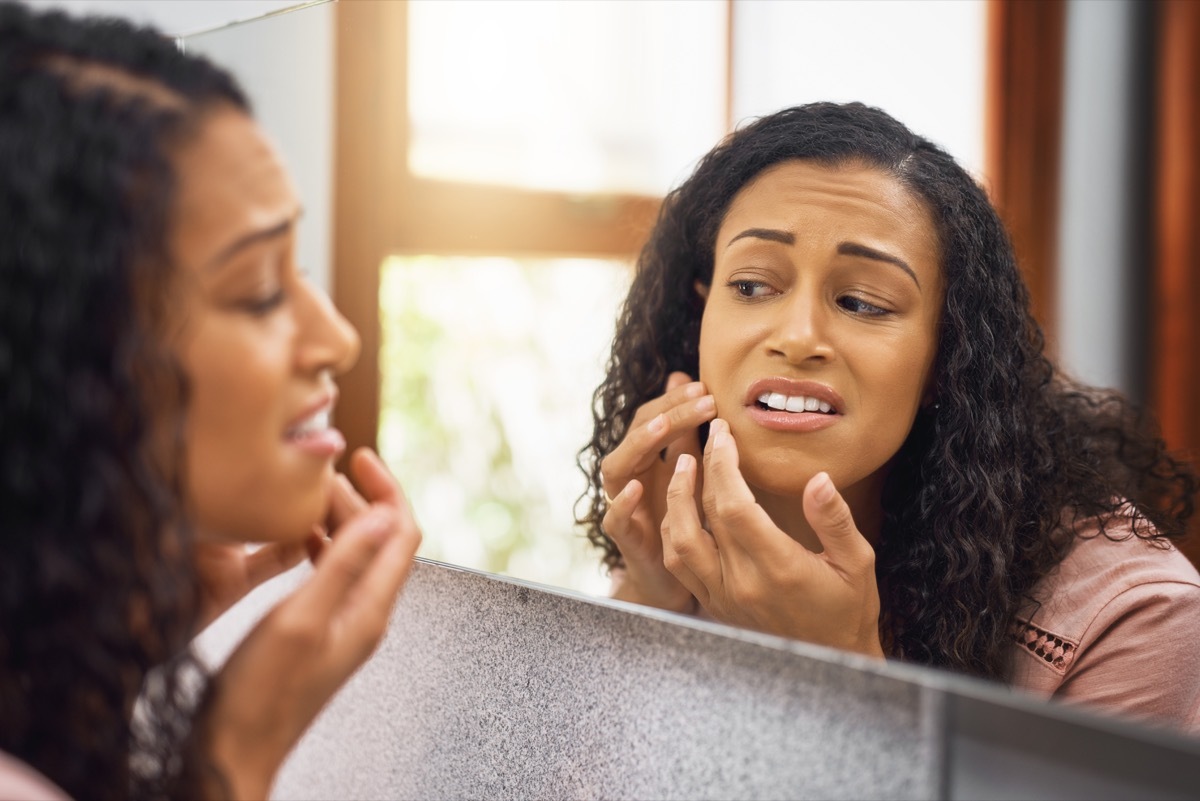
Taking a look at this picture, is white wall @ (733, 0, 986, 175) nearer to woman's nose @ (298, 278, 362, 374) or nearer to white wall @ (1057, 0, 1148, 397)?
white wall @ (1057, 0, 1148, 397)

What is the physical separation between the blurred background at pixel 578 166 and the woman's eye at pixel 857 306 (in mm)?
90

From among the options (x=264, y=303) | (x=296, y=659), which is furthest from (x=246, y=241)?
Answer: (x=296, y=659)

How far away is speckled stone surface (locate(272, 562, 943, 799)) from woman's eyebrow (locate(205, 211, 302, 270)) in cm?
29

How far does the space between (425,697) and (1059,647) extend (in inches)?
16.8

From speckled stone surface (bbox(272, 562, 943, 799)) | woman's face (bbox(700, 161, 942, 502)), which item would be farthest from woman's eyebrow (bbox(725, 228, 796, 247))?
speckled stone surface (bbox(272, 562, 943, 799))

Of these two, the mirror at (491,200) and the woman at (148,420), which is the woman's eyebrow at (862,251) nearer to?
the mirror at (491,200)

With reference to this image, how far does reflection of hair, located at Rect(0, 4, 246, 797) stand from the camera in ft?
1.48

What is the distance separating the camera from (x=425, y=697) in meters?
0.79

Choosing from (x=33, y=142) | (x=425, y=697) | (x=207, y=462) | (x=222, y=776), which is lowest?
(x=425, y=697)

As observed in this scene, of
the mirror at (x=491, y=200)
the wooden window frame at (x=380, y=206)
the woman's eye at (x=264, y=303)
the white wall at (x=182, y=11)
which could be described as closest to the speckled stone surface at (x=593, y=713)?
the mirror at (x=491, y=200)

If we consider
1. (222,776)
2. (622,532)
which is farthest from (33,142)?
(622,532)

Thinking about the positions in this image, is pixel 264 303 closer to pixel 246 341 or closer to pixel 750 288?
pixel 246 341

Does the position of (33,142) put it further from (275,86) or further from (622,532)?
(622,532)

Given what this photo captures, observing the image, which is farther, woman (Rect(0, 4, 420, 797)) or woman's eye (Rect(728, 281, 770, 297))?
woman's eye (Rect(728, 281, 770, 297))
